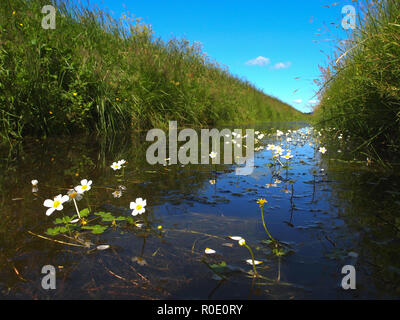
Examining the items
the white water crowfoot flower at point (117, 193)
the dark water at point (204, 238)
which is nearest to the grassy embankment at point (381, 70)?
the dark water at point (204, 238)

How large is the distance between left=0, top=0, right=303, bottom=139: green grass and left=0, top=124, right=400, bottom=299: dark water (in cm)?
179

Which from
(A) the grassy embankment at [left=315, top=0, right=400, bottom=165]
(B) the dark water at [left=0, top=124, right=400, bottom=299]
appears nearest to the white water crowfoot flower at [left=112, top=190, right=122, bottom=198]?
(B) the dark water at [left=0, top=124, right=400, bottom=299]

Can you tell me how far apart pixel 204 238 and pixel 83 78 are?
166 inches

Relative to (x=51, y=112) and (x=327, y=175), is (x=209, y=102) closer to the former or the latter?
(x=51, y=112)

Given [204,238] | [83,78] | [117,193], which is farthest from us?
[83,78]

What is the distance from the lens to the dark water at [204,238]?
868 mm

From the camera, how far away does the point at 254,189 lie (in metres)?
2.00

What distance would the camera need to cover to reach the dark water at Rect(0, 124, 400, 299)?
868 millimetres

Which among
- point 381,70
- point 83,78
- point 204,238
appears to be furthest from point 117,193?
point 83,78

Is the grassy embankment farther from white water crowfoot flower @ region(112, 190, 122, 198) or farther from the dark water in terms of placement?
white water crowfoot flower @ region(112, 190, 122, 198)

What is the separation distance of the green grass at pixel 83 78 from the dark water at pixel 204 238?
5.88ft

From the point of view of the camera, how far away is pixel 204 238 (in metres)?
1.21

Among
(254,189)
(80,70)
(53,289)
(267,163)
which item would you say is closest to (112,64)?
(80,70)

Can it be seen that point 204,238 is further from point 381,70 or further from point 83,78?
point 83,78
